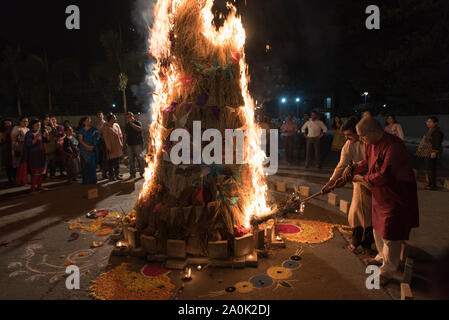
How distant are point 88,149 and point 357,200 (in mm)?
7236

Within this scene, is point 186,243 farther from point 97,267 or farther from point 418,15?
point 418,15

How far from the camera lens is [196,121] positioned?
418 cm

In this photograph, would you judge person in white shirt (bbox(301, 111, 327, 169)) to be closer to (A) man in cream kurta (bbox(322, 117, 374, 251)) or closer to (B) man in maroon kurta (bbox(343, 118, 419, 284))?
(A) man in cream kurta (bbox(322, 117, 374, 251))

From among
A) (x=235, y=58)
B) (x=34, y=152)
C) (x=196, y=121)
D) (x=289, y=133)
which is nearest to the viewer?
(x=196, y=121)

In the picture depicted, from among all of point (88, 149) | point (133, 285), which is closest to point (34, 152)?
point (88, 149)

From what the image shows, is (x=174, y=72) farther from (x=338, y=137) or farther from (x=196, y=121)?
(x=338, y=137)

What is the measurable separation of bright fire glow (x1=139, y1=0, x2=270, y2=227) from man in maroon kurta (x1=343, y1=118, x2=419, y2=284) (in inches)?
63.8

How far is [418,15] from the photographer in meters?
17.6

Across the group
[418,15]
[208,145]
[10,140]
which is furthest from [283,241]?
[418,15]

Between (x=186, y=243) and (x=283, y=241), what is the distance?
1.51m

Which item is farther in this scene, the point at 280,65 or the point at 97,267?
the point at 280,65

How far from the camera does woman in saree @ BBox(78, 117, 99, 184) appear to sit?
28.2ft

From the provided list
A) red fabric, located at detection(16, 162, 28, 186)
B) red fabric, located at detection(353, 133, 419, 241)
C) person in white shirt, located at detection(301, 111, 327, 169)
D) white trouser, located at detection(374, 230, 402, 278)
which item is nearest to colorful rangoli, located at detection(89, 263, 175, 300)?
white trouser, located at detection(374, 230, 402, 278)
